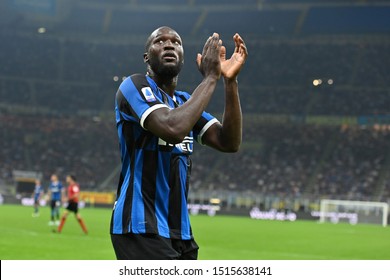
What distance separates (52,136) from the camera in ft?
184

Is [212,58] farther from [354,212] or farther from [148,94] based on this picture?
[354,212]

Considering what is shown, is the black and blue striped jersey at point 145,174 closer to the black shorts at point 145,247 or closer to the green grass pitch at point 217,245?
the black shorts at point 145,247

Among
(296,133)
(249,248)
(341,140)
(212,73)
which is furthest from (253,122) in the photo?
(212,73)

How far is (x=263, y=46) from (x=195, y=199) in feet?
61.6

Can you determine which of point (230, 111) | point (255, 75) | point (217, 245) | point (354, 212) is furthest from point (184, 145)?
point (255, 75)

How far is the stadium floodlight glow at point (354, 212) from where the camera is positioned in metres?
37.4

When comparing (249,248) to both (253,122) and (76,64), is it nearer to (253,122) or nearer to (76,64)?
(253,122)

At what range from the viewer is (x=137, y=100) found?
383 cm

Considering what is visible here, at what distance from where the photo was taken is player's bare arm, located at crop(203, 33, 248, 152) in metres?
4.07

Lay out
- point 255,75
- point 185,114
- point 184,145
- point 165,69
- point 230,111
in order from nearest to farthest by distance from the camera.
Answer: point 185,114
point 165,69
point 184,145
point 230,111
point 255,75

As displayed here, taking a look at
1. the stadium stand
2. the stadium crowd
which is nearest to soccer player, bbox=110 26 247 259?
the stadium stand

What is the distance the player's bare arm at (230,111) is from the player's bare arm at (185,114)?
21 centimetres

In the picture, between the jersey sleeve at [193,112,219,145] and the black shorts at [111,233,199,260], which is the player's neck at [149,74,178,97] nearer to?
the jersey sleeve at [193,112,219,145]

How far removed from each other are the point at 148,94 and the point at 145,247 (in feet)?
2.78
